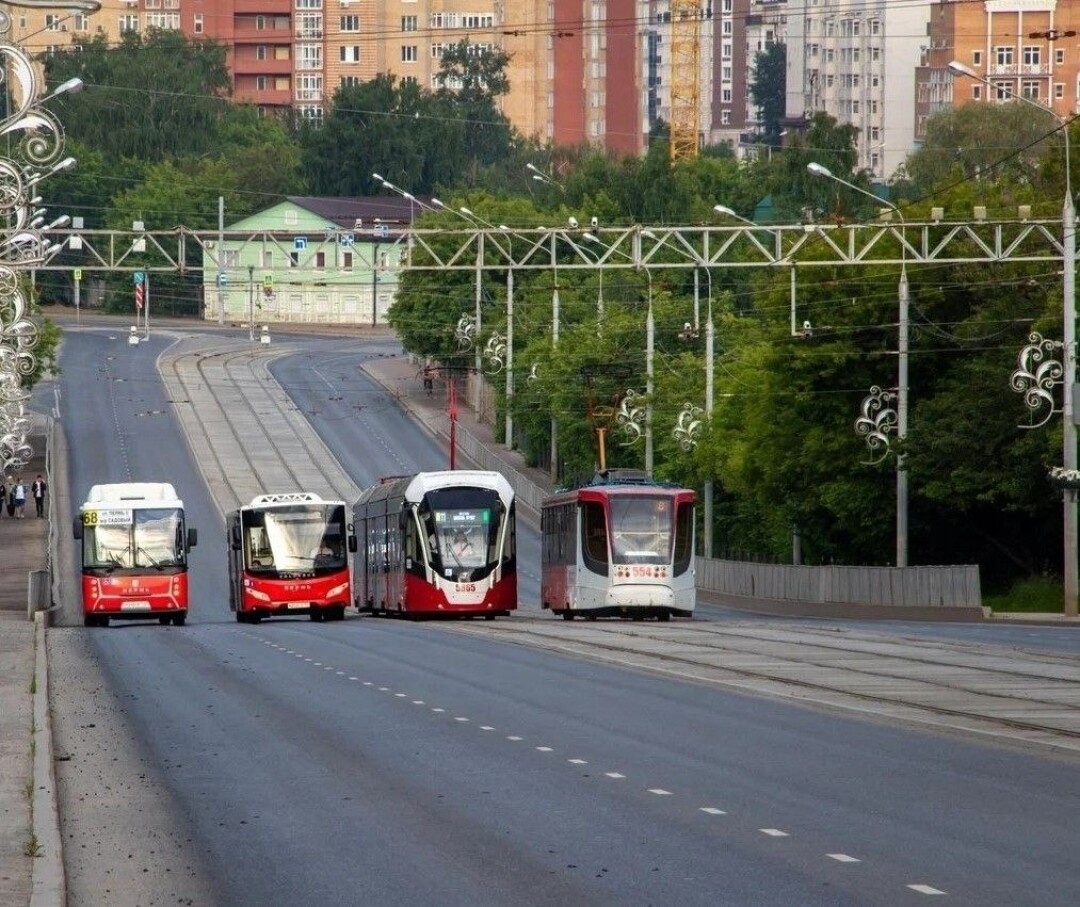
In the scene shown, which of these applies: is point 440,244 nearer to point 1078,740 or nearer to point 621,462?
point 621,462

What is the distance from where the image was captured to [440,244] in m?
91.2

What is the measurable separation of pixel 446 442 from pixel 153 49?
294 ft

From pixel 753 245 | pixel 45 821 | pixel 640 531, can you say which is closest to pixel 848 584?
pixel 753 245

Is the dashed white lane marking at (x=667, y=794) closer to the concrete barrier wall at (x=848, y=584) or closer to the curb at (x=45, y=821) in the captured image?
the curb at (x=45, y=821)

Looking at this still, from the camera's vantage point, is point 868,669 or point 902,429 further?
point 902,429

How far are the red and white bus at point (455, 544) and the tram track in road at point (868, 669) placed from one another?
17.6ft

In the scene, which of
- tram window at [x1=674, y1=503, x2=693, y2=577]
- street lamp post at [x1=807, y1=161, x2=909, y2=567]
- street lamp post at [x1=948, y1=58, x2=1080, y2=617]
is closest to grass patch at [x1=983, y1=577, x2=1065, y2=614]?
street lamp post at [x1=807, y1=161, x2=909, y2=567]

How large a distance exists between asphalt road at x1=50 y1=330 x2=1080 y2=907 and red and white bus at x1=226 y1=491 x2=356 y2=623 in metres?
19.9

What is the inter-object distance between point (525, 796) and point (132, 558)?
3505 cm

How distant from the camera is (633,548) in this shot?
45.5m

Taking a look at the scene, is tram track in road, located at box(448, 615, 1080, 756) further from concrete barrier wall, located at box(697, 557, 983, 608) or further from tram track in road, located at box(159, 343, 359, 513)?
tram track in road, located at box(159, 343, 359, 513)

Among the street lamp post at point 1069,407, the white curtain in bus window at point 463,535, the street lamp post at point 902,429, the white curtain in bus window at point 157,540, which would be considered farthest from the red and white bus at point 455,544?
the street lamp post at point 902,429

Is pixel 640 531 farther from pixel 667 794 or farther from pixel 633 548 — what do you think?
pixel 667 794

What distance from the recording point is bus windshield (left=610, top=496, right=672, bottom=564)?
149 ft
